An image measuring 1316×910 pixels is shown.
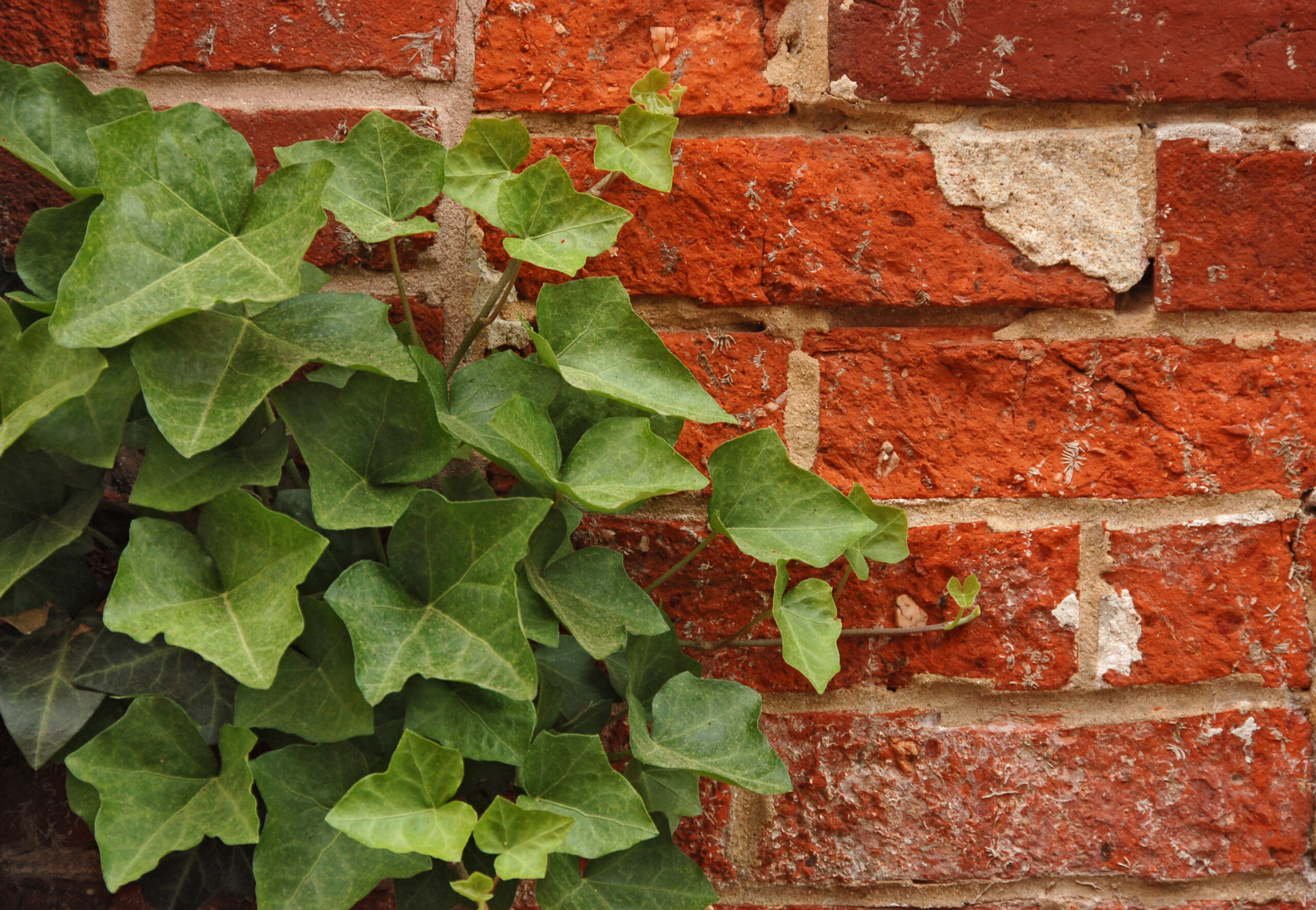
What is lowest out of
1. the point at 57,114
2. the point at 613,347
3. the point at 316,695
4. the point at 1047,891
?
the point at 1047,891

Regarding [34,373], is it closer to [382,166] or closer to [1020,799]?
[382,166]

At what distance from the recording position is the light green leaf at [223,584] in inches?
12.6

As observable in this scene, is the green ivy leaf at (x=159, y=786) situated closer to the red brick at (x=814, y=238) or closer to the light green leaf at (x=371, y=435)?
the light green leaf at (x=371, y=435)

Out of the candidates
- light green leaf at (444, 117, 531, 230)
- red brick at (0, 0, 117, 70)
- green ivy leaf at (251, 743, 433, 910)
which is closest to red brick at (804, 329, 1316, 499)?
light green leaf at (444, 117, 531, 230)

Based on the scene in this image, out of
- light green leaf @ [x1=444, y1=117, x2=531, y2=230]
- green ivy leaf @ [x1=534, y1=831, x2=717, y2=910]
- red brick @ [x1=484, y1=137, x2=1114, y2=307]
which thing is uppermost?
light green leaf @ [x1=444, y1=117, x2=531, y2=230]

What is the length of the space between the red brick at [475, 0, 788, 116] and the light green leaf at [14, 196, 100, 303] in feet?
0.74

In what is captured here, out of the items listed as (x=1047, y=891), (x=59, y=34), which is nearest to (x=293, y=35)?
(x=59, y=34)

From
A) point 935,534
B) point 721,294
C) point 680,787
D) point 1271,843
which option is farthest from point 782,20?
point 1271,843

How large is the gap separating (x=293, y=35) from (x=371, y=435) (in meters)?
0.28

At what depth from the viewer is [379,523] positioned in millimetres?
368

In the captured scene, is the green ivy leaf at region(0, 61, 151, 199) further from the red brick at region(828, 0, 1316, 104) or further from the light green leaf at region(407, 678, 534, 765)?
the red brick at region(828, 0, 1316, 104)

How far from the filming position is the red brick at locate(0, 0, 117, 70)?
0.50 metres

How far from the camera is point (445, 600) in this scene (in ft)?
1.19

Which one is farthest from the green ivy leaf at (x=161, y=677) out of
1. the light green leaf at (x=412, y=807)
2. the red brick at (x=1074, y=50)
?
the red brick at (x=1074, y=50)
